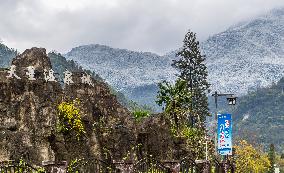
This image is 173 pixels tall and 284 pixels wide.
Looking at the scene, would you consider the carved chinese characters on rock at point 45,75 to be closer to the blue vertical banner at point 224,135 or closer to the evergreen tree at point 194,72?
the blue vertical banner at point 224,135

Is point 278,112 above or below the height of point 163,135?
above

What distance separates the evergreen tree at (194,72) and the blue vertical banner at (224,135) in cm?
3034

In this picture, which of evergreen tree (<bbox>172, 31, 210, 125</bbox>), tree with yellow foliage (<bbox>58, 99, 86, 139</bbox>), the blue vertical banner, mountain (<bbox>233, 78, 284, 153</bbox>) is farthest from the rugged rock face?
mountain (<bbox>233, 78, 284, 153</bbox>)

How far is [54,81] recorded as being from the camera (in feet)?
70.2

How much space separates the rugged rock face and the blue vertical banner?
24.1ft

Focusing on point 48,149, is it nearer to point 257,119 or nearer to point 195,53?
point 195,53

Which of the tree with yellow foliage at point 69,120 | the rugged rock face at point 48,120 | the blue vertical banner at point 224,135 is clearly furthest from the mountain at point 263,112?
the blue vertical banner at point 224,135

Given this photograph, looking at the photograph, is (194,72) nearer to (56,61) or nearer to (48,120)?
(48,120)

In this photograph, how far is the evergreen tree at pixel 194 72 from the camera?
153 ft

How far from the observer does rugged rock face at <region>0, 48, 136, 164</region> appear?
1906 centimetres

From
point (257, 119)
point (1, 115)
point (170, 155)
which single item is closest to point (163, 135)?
point (170, 155)

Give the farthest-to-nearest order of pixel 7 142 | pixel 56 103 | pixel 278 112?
pixel 278 112 → pixel 56 103 → pixel 7 142

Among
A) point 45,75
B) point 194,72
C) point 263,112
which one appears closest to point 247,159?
point 194,72

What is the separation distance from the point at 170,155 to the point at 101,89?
565 centimetres
